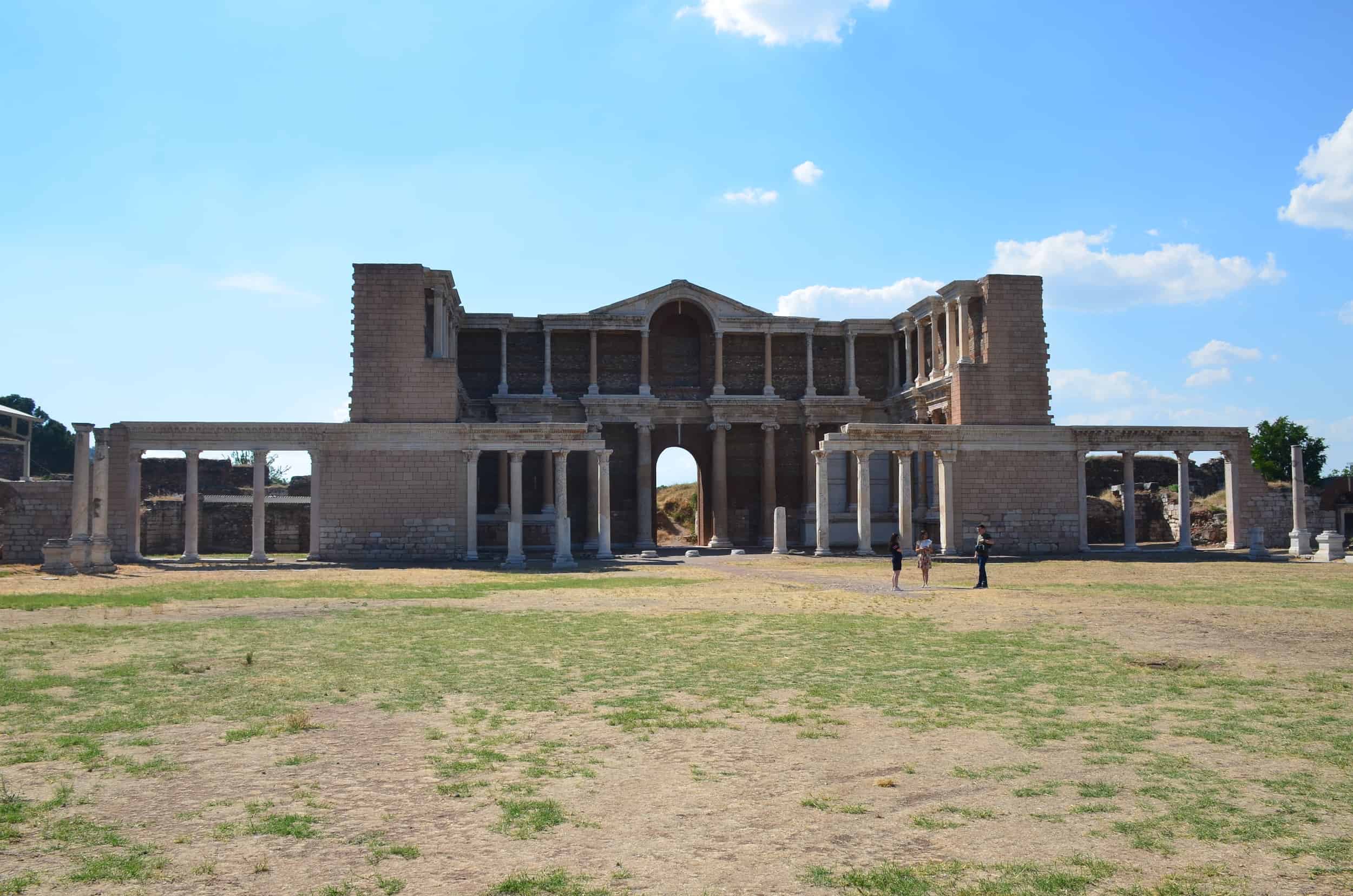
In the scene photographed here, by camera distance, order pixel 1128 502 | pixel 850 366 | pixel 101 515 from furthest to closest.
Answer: pixel 850 366 < pixel 1128 502 < pixel 101 515

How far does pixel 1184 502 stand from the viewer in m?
39.6

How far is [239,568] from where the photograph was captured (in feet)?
106

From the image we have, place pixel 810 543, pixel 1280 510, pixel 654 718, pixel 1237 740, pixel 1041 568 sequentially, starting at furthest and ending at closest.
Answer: pixel 810 543 < pixel 1280 510 < pixel 1041 568 < pixel 654 718 < pixel 1237 740

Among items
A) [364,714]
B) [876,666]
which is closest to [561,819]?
[364,714]

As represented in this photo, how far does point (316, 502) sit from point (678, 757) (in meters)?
30.8

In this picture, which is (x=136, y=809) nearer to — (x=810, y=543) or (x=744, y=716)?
(x=744, y=716)

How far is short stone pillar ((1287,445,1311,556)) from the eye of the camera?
35406 millimetres

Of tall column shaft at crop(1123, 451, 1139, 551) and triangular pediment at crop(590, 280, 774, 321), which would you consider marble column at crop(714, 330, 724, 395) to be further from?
tall column shaft at crop(1123, 451, 1139, 551)

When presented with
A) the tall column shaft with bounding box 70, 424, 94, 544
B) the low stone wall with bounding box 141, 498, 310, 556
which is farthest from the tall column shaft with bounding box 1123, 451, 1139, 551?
the tall column shaft with bounding box 70, 424, 94, 544

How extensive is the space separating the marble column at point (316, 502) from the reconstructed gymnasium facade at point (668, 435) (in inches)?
2.8

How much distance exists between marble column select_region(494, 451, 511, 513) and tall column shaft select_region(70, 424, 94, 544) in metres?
15.6

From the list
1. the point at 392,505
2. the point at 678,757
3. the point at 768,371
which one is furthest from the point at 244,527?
the point at 678,757

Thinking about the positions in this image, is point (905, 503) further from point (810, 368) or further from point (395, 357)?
point (395, 357)

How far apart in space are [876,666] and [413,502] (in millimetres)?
26836
